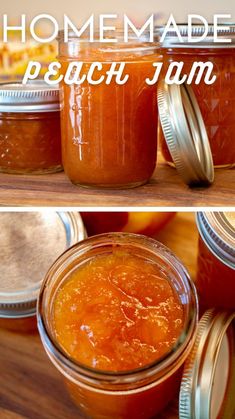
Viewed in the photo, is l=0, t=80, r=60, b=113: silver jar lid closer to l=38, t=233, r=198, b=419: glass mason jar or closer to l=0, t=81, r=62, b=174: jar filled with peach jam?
l=0, t=81, r=62, b=174: jar filled with peach jam

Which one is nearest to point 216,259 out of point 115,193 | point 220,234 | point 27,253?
point 220,234

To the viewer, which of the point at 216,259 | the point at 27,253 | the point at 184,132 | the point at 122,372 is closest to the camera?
the point at 122,372

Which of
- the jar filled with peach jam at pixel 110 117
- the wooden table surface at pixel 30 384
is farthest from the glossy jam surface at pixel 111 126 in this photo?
the wooden table surface at pixel 30 384

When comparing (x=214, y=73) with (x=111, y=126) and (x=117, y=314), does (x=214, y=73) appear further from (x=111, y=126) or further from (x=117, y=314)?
(x=117, y=314)

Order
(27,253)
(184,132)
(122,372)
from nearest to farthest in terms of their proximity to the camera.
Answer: (122,372) < (184,132) < (27,253)

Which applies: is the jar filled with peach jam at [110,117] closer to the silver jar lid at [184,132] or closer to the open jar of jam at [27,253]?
the silver jar lid at [184,132]

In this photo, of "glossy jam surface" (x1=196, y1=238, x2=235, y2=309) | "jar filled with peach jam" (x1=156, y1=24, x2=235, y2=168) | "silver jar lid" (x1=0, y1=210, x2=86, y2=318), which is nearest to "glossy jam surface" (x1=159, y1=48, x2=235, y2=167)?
"jar filled with peach jam" (x1=156, y1=24, x2=235, y2=168)
